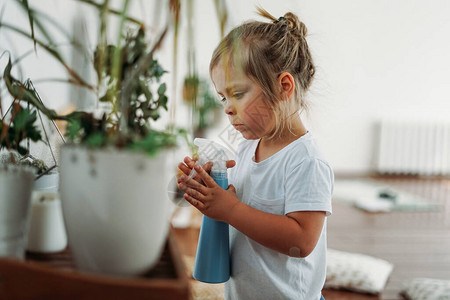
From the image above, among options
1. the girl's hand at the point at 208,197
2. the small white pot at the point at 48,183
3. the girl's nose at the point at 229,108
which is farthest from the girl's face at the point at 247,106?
the small white pot at the point at 48,183

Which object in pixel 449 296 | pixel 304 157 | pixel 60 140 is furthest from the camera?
pixel 449 296

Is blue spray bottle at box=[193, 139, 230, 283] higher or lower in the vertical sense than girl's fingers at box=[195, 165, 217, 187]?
lower

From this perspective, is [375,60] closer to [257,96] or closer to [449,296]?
[449,296]

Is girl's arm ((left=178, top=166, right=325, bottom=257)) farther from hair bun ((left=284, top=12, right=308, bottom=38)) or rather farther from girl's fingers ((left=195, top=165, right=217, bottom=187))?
hair bun ((left=284, top=12, right=308, bottom=38))

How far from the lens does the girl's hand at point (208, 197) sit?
0.77 m

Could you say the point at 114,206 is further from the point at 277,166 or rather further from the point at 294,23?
the point at 294,23

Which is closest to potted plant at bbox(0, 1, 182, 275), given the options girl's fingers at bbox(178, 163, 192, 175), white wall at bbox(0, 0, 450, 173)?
girl's fingers at bbox(178, 163, 192, 175)

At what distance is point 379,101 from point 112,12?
17.2 feet

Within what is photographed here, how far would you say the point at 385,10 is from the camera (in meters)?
5.32

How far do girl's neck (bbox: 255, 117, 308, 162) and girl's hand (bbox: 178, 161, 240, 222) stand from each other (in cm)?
25

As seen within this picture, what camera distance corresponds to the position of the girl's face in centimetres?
96

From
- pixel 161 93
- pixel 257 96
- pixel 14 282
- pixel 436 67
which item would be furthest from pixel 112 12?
pixel 436 67

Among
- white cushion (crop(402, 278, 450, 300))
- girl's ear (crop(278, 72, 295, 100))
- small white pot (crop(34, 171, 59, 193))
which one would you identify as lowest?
white cushion (crop(402, 278, 450, 300))

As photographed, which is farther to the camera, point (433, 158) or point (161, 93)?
point (433, 158)
